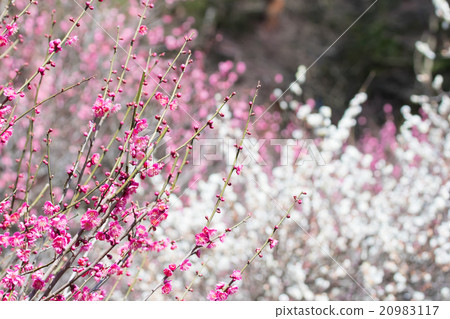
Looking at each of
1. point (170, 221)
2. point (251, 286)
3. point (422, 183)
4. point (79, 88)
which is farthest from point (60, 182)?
point (422, 183)

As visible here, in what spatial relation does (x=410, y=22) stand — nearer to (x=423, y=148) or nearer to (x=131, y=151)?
(x=423, y=148)

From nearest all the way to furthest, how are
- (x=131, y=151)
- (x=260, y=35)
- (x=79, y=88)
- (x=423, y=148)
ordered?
(x=131, y=151) → (x=423, y=148) → (x=79, y=88) → (x=260, y=35)

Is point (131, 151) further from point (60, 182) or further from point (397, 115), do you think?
point (397, 115)

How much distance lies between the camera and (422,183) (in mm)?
4219

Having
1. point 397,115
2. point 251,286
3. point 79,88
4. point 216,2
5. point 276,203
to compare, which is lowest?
point 397,115

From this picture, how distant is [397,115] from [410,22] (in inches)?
103

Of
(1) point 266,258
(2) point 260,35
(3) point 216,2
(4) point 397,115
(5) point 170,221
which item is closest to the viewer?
(1) point 266,258

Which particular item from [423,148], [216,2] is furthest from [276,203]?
[216,2]

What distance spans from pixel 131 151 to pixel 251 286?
8.07 feet

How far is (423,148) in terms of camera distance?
468 cm

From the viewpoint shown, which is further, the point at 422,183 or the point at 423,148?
the point at 423,148
